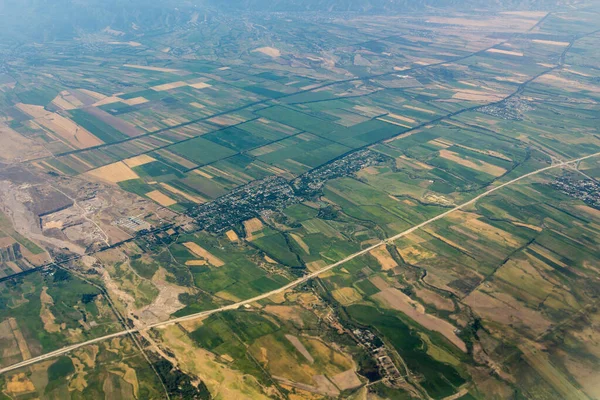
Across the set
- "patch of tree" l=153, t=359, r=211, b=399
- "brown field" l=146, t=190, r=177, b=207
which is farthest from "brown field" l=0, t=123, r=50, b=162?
"patch of tree" l=153, t=359, r=211, b=399

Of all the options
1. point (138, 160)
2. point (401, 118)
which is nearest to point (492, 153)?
point (401, 118)

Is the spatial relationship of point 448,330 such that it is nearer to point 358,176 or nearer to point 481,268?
point 481,268

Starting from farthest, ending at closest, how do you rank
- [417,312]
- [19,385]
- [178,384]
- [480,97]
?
[480,97] → [417,312] → [178,384] → [19,385]

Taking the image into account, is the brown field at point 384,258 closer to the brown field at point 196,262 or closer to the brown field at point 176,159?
the brown field at point 196,262

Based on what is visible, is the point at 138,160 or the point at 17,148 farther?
the point at 17,148

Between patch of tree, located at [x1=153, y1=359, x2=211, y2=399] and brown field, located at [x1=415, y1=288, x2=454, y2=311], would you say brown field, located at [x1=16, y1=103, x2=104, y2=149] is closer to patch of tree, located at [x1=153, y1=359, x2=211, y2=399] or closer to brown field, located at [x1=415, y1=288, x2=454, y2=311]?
patch of tree, located at [x1=153, y1=359, x2=211, y2=399]

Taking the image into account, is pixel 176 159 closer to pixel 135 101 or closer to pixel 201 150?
pixel 201 150
